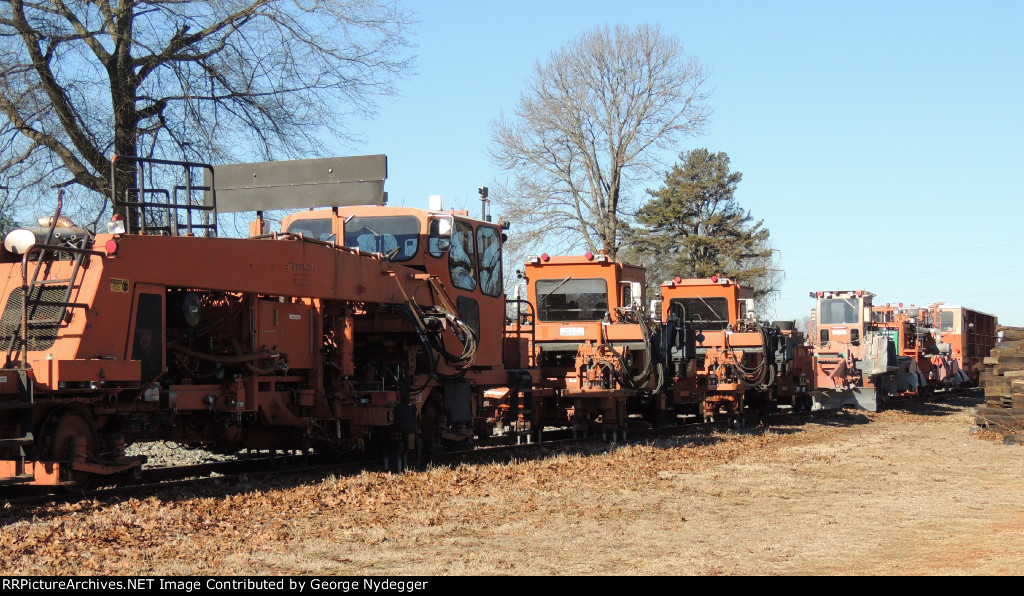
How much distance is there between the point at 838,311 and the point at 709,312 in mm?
9512

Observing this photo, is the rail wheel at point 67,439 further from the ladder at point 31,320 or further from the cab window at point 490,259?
the cab window at point 490,259

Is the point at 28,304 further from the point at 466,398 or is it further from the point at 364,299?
the point at 466,398

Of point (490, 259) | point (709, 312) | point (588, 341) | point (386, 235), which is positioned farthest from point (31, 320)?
point (709, 312)

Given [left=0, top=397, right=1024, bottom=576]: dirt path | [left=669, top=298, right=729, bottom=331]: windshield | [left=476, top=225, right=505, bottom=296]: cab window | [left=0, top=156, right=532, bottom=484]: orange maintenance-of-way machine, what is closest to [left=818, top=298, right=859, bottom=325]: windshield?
[left=669, top=298, right=729, bottom=331]: windshield

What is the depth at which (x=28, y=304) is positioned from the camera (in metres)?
8.65

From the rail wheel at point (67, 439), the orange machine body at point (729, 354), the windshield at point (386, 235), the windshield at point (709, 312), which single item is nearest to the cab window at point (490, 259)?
the windshield at point (386, 235)

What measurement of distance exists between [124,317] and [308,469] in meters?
3.35

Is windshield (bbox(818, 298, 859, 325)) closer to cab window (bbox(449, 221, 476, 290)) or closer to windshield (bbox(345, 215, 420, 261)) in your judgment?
cab window (bbox(449, 221, 476, 290))

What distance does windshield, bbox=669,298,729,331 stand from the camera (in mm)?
22500

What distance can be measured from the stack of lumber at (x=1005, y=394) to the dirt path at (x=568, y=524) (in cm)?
502

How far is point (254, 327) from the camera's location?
10.5m

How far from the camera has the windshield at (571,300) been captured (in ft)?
61.4

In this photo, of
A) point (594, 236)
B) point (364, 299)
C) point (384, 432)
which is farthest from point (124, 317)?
point (594, 236)

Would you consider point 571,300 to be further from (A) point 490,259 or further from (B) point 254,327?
(B) point 254,327
